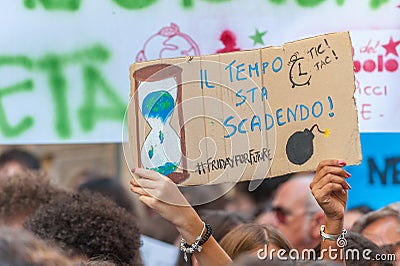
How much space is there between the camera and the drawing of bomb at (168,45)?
2742 mm

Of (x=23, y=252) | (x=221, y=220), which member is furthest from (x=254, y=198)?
(x=23, y=252)

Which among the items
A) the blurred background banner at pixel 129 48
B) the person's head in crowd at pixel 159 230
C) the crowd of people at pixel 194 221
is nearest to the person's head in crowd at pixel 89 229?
the crowd of people at pixel 194 221

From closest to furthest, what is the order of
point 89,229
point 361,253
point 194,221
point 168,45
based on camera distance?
1. point 194,221
2. point 89,229
3. point 361,253
4. point 168,45

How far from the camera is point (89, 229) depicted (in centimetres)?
231

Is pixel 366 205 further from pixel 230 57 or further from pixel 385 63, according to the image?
pixel 230 57

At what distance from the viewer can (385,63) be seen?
2715 mm

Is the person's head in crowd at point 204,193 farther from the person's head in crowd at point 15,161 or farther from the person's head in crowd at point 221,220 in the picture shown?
the person's head in crowd at point 15,161

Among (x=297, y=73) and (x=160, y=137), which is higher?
(x=297, y=73)

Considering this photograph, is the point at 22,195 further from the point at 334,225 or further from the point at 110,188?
the point at 334,225

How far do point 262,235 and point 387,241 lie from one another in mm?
529

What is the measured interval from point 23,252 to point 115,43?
62.8 inches

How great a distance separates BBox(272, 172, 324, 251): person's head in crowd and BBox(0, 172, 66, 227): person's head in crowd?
80cm

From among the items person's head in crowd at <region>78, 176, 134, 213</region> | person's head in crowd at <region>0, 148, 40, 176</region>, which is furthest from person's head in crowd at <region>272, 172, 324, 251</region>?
person's head in crowd at <region>0, 148, 40, 176</region>

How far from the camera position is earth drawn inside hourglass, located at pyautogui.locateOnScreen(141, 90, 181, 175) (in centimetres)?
214
